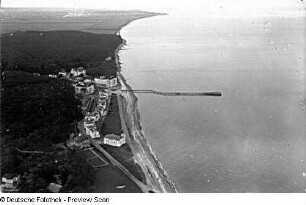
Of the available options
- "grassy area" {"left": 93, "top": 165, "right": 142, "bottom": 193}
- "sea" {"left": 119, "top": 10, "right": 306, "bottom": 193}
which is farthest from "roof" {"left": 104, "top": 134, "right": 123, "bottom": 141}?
"grassy area" {"left": 93, "top": 165, "right": 142, "bottom": 193}

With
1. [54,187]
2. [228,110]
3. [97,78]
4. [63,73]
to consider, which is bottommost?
[228,110]

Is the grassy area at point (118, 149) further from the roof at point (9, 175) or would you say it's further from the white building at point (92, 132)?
the roof at point (9, 175)

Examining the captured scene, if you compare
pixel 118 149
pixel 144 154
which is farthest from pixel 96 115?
pixel 144 154

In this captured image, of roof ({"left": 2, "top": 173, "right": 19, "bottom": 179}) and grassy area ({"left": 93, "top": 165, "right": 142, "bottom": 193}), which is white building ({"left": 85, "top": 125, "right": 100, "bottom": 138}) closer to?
grassy area ({"left": 93, "top": 165, "right": 142, "bottom": 193})

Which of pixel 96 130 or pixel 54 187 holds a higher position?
pixel 54 187

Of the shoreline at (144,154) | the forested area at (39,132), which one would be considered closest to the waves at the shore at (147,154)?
the shoreline at (144,154)

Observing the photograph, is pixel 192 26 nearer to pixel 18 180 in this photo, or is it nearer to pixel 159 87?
pixel 159 87

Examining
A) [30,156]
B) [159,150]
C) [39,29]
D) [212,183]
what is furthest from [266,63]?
[30,156]

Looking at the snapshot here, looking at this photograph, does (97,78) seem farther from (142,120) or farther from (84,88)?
(142,120)
